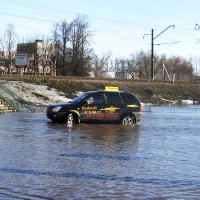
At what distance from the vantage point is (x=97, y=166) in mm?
10016

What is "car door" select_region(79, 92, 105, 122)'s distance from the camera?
2047 centimetres

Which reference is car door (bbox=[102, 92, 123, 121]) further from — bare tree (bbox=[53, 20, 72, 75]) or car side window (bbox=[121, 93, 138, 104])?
bare tree (bbox=[53, 20, 72, 75])

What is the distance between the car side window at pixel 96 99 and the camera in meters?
20.6

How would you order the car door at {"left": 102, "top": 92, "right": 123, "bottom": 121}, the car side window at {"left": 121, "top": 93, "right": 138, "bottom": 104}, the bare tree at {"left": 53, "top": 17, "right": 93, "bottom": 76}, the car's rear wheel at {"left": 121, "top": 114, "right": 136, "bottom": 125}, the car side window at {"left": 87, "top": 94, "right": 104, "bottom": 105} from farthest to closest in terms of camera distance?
1. the bare tree at {"left": 53, "top": 17, "right": 93, "bottom": 76}
2. the car side window at {"left": 121, "top": 93, "right": 138, "bottom": 104}
3. the car's rear wheel at {"left": 121, "top": 114, "right": 136, "bottom": 125}
4. the car door at {"left": 102, "top": 92, "right": 123, "bottom": 121}
5. the car side window at {"left": 87, "top": 94, "right": 104, "bottom": 105}

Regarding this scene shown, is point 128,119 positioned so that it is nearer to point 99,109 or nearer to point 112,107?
point 112,107

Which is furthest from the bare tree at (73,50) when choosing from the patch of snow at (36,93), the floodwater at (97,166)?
the floodwater at (97,166)

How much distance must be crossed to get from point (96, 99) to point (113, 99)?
0.79m

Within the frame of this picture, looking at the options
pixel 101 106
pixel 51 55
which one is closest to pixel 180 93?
pixel 51 55

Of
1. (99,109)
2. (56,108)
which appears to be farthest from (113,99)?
(56,108)

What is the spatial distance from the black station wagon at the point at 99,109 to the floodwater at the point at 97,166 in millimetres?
3721

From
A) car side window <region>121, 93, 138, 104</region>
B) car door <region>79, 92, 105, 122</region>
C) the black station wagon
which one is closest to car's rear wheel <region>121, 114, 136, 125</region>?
the black station wagon

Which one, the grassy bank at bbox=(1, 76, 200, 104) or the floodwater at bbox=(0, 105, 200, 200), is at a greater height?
the grassy bank at bbox=(1, 76, 200, 104)

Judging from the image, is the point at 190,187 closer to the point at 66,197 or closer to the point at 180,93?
the point at 66,197

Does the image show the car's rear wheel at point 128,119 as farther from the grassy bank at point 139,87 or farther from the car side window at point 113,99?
the grassy bank at point 139,87
